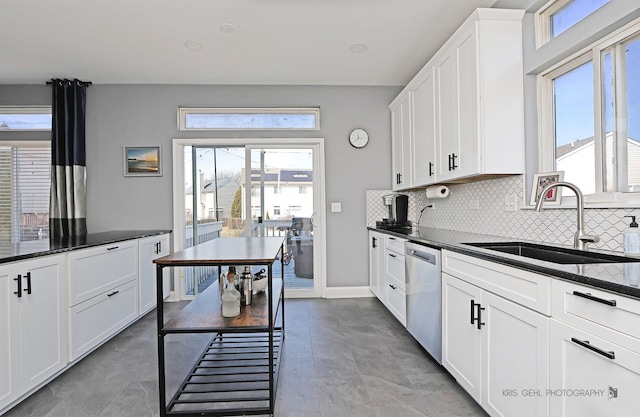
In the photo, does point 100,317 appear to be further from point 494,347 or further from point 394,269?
point 494,347

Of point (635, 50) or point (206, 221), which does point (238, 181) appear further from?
point (635, 50)

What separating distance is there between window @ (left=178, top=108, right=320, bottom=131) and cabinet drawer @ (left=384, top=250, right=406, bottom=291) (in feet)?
6.34

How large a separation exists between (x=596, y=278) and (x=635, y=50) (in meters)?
1.45

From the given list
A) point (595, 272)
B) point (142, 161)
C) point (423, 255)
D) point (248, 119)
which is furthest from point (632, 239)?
point (142, 161)

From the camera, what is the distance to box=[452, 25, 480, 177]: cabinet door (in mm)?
2389

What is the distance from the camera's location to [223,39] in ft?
10.6

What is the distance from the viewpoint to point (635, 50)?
5.90 feet

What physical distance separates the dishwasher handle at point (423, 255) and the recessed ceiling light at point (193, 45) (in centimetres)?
275

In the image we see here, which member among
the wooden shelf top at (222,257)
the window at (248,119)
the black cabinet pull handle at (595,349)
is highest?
the window at (248,119)

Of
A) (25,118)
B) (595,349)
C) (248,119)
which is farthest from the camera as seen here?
(248,119)

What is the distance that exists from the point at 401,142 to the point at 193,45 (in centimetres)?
241

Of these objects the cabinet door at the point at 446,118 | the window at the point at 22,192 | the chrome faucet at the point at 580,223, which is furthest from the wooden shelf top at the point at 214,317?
the window at the point at 22,192

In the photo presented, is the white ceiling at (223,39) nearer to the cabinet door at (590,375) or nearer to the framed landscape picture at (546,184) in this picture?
the framed landscape picture at (546,184)

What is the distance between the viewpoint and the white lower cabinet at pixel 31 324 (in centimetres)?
191
